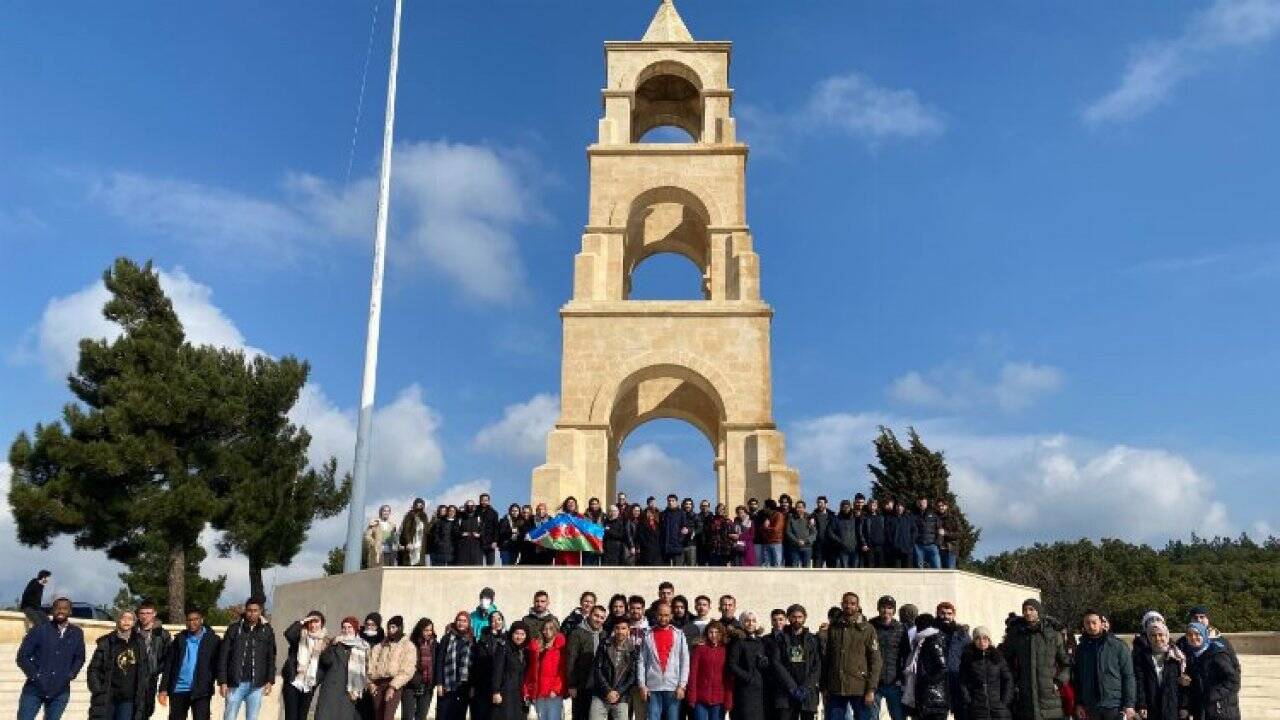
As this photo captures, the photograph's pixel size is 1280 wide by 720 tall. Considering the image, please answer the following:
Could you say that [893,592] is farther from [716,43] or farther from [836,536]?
[716,43]

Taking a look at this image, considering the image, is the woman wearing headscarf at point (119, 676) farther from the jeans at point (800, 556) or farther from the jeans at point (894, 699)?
the jeans at point (800, 556)

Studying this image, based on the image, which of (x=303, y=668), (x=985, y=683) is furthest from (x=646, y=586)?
(x=985, y=683)

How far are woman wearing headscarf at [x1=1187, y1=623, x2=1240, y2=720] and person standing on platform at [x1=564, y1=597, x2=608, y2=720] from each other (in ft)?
18.3

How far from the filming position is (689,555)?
17.2m

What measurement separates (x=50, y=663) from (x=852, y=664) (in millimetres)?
8434

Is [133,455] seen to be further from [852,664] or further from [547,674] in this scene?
[852,664]

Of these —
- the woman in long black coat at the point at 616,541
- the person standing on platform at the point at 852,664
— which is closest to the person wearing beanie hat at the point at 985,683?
the person standing on platform at the point at 852,664

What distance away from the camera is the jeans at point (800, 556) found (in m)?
16.5

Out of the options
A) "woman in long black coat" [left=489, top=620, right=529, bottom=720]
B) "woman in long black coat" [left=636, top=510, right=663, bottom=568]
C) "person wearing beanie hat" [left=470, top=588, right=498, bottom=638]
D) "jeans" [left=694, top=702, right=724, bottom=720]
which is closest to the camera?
"woman in long black coat" [left=489, top=620, right=529, bottom=720]

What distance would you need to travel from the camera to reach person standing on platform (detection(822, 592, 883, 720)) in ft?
32.5

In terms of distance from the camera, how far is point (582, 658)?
9938 mm

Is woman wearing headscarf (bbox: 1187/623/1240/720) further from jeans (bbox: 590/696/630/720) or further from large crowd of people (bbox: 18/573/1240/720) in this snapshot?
jeans (bbox: 590/696/630/720)

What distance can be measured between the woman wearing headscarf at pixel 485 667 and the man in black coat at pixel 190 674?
2.89m

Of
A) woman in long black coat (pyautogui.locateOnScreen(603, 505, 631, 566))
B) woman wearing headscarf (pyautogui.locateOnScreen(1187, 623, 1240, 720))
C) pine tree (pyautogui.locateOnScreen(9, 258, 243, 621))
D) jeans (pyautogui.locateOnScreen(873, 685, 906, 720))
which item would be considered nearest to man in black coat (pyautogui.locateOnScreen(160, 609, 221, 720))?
jeans (pyautogui.locateOnScreen(873, 685, 906, 720))
